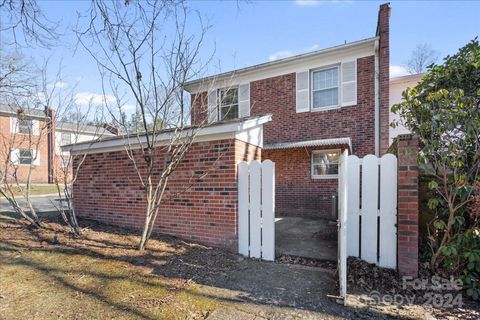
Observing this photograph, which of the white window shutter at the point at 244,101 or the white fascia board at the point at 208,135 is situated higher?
the white window shutter at the point at 244,101

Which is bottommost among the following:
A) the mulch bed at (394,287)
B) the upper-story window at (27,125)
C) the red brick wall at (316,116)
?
the mulch bed at (394,287)

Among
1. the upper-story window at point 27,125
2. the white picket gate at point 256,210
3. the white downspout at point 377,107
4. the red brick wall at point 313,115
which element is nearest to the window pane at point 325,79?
the red brick wall at point 313,115

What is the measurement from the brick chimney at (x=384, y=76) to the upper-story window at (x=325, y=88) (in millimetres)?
1487

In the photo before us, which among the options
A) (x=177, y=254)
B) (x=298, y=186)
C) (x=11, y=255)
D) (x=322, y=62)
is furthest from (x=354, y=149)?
(x=11, y=255)

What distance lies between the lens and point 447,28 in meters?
6.96

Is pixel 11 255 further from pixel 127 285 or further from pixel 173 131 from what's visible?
pixel 173 131

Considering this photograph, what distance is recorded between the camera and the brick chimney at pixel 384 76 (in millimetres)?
9141

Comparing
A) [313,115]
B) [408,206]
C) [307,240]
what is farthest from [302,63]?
[408,206]

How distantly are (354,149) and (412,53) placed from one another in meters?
21.5

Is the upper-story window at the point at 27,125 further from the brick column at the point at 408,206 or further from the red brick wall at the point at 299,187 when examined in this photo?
the red brick wall at the point at 299,187

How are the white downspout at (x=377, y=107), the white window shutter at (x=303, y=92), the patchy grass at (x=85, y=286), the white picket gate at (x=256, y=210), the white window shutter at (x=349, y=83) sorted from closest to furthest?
the patchy grass at (x=85, y=286) < the white picket gate at (x=256, y=210) < the white downspout at (x=377, y=107) < the white window shutter at (x=349, y=83) < the white window shutter at (x=303, y=92)

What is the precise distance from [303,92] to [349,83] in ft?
5.59

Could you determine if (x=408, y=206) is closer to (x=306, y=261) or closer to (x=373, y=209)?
(x=373, y=209)

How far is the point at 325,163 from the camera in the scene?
33.4ft
